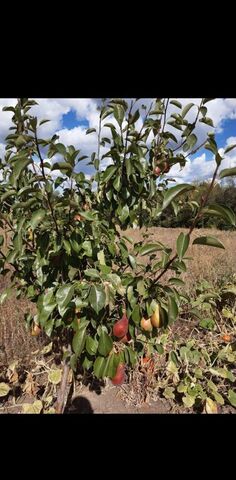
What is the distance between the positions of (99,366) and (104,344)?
15 cm

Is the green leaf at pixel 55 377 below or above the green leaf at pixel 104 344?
below

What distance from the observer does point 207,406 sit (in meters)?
1.99

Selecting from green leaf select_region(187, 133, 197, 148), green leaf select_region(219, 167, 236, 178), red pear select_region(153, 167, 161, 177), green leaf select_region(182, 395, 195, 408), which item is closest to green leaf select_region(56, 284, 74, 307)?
green leaf select_region(219, 167, 236, 178)

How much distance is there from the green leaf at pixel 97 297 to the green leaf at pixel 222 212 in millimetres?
441

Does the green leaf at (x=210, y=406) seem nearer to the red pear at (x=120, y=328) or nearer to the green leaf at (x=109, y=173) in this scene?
the red pear at (x=120, y=328)

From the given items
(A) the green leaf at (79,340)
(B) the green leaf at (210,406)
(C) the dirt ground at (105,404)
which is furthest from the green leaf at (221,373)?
(A) the green leaf at (79,340)

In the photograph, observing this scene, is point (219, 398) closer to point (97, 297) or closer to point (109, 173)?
point (97, 297)

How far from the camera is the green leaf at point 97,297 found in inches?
45.5

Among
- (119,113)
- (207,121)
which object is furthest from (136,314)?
(207,121)

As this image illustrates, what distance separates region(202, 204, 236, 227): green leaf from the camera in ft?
3.34

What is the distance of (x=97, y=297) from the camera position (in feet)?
3.85
